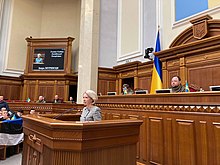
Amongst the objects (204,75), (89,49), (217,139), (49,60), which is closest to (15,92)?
(49,60)

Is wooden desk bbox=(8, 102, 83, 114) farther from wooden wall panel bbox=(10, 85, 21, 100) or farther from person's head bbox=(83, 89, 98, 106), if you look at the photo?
person's head bbox=(83, 89, 98, 106)

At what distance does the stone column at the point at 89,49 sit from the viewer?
7168 millimetres

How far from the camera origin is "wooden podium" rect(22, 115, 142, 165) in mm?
1320

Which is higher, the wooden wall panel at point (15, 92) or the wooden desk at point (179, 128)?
the wooden wall panel at point (15, 92)

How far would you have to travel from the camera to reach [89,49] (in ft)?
24.2

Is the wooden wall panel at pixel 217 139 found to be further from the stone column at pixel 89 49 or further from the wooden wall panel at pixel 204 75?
the stone column at pixel 89 49

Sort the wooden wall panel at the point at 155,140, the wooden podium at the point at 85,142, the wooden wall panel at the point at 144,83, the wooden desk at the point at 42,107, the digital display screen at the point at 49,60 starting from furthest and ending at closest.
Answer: the digital display screen at the point at 49,60 < the wooden desk at the point at 42,107 < the wooden wall panel at the point at 144,83 < the wooden wall panel at the point at 155,140 < the wooden podium at the point at 85,142

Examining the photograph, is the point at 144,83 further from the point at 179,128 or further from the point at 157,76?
the point at 179,128

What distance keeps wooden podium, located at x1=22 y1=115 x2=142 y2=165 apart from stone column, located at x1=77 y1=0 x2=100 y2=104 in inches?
216

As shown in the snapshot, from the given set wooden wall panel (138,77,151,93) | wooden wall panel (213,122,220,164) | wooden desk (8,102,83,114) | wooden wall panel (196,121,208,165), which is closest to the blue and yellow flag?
wooden wall panel (138,77,151,93)

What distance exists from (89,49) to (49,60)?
2718mm

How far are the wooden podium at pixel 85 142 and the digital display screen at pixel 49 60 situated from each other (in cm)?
777

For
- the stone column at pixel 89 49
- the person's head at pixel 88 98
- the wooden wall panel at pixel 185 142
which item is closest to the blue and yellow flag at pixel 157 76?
the stone column at pixel 89 49

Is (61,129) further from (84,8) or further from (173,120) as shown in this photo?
(84,8)
